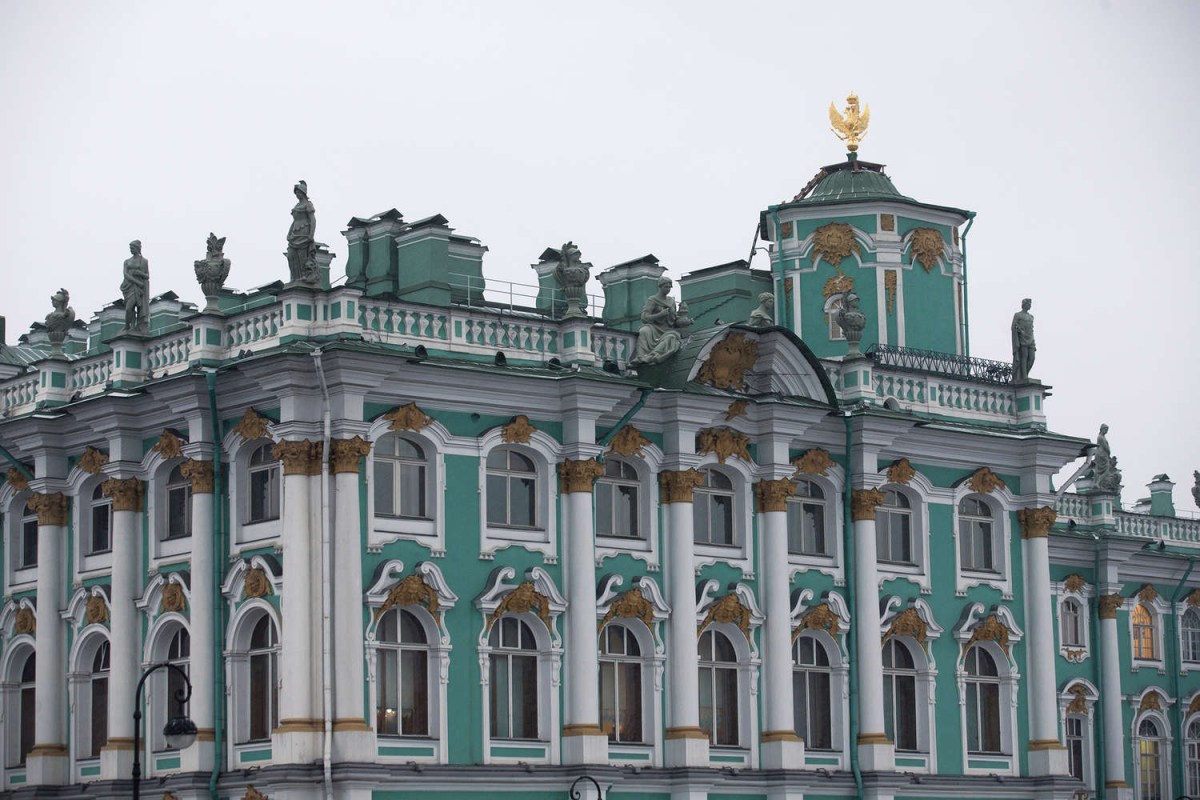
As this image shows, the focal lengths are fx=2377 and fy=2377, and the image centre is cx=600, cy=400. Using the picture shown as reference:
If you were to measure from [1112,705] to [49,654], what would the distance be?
85.7ft

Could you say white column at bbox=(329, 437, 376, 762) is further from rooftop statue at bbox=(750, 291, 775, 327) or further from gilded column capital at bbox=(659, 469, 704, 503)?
rooftop statue at bbox=(750, 291, 775, 327)

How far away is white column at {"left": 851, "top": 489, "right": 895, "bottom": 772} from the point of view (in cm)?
4916

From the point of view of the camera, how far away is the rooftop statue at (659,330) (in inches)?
1857

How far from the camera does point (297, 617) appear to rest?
41688 millimetres

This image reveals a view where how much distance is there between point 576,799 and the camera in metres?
44.2

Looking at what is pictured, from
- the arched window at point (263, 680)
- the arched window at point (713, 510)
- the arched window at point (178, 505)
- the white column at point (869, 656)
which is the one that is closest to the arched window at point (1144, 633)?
the white column at point (869, 656)

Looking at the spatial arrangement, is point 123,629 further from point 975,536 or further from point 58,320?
point 975,536

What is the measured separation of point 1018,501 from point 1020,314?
4.21 meters

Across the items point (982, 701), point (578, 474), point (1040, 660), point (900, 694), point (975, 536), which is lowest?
point (982, 701)

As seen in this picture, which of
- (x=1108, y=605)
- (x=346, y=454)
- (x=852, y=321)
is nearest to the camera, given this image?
(x=346, y=454)

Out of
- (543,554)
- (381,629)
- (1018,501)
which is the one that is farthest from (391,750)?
(1018,501)

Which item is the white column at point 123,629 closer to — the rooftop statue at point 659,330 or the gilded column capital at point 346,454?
the gilded column capital at point 346,454

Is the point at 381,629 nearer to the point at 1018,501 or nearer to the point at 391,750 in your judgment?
the point at 391,750

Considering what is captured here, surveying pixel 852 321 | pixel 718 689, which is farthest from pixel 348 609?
pixel 852 321
